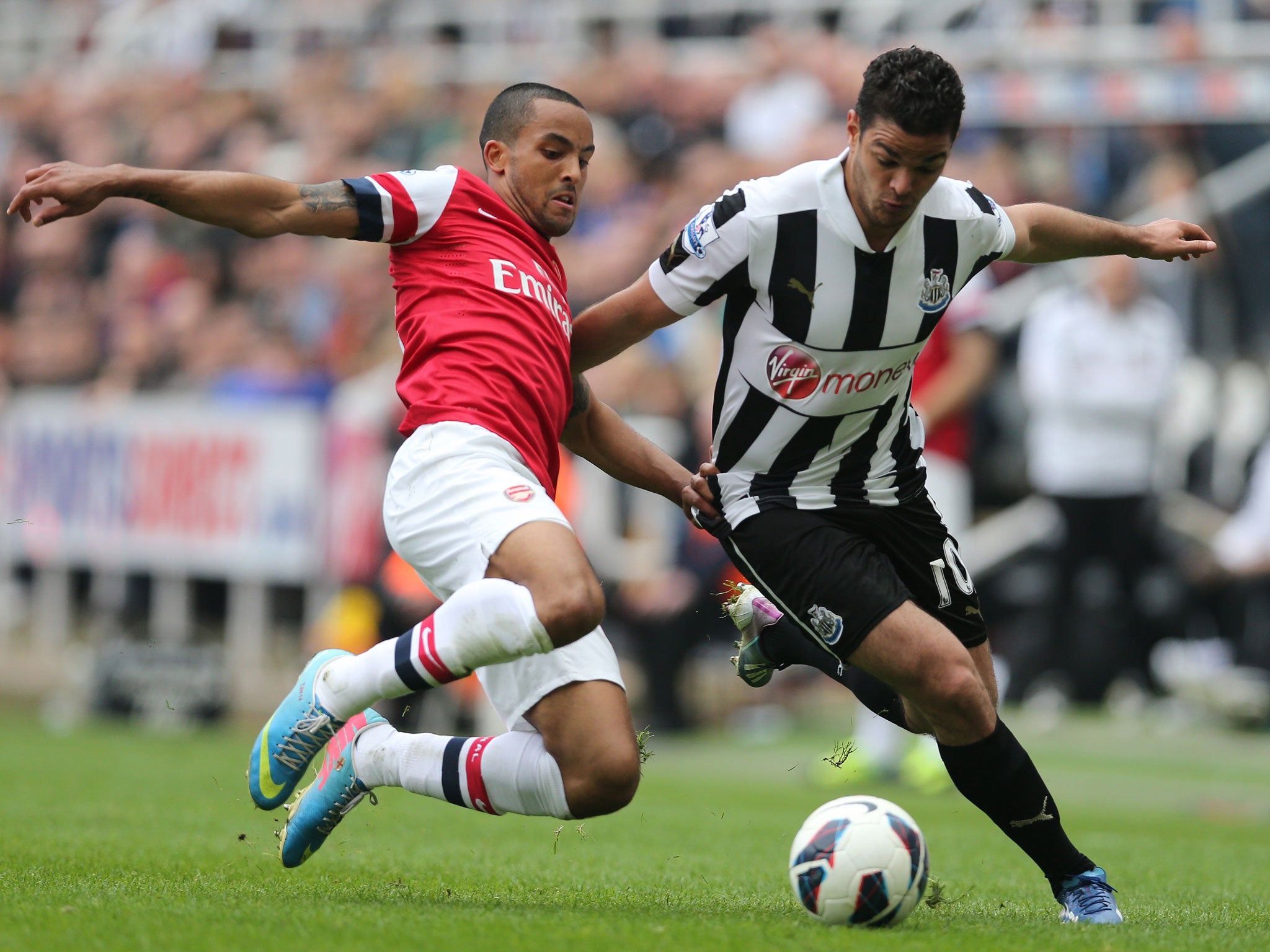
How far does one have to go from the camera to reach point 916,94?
4.12 meters

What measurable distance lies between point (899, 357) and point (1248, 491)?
768cm

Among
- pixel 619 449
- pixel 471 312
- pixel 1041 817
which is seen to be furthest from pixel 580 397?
pixel 1041 817

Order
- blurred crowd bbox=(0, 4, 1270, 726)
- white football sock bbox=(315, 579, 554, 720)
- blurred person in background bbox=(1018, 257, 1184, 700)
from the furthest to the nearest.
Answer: blurred crowd bbox=(0, 4, 1270, 726)
blurred person in background bbox=(1018, 257, 1184, 700)
white football sock bbox=(315, 579, 554, 720)

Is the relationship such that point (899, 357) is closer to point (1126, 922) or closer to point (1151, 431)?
point (1126, 922)

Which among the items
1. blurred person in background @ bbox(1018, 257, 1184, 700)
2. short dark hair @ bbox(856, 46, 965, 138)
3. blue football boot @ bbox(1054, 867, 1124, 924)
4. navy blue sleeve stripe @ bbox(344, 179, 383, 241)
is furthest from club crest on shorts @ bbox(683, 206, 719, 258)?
blurred person in background @ bbox(1018, 257, 1184, 700)

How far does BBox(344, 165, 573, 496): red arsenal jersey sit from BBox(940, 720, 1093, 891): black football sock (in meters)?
1.49

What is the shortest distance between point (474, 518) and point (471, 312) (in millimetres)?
673

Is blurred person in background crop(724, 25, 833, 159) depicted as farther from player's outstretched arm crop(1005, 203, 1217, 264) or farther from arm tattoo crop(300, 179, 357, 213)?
arm tattoo crop(300, 179, 357, 213)

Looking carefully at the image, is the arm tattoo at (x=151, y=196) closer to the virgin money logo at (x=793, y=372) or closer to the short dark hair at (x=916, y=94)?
the virgin money logo at (x=793, y=372)

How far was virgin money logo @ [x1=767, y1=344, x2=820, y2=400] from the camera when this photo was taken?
14.9ft

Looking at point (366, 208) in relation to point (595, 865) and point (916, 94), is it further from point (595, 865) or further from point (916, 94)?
point (595, 865)

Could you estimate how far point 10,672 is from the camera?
1496 centimetres

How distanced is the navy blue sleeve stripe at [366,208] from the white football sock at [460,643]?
1.14m

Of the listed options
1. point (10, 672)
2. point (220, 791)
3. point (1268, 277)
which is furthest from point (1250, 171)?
point (10, 672)
